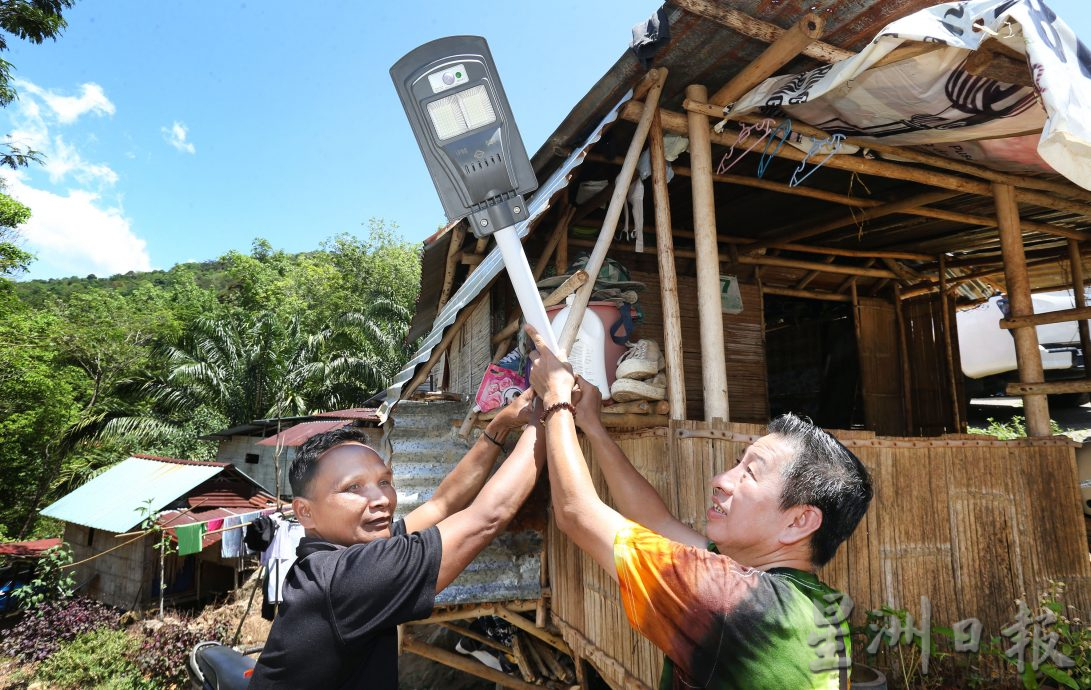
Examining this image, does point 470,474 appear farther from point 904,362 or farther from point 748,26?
point 904,362

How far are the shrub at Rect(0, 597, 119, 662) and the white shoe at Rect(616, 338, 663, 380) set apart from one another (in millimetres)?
13249

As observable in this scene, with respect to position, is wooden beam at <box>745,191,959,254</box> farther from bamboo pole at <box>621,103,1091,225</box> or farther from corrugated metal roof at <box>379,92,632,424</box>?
corrugated metal roof at <box>379,92,632,424</box>

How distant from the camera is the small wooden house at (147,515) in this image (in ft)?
41.7

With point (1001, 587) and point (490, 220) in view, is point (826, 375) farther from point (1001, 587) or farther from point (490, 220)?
point (490, 220)

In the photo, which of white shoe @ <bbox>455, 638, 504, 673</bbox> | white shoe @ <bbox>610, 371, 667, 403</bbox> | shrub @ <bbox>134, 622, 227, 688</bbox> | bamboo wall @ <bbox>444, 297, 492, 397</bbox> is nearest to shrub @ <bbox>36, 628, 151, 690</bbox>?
shrub @ <bbox>134, 622, 227, 688</bbox>

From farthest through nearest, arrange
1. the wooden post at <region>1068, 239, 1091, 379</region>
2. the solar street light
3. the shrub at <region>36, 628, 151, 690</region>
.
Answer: the shrub at <region>36, 628, 151, 690</region>
the wooden post at <region>1068, 239, 1091, 379</region>
the solar street light

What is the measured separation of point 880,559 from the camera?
265 centimetres

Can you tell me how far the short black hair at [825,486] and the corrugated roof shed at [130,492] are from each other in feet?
45.3

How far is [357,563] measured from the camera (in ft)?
5.26

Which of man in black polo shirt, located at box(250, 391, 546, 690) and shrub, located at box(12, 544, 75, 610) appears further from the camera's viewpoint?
shrub, located at box(12, 544, 75, 610)

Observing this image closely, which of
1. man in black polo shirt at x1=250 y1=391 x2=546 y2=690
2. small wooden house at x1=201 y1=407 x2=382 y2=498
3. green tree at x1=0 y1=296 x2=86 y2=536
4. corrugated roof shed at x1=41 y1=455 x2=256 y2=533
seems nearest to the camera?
man in black polo shirt at x1=250 y1=391 x2=546 y2=690

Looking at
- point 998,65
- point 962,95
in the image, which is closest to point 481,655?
point 962,95

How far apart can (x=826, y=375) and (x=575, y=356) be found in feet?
18.3

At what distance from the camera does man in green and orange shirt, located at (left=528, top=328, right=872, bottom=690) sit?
48.4 inches
